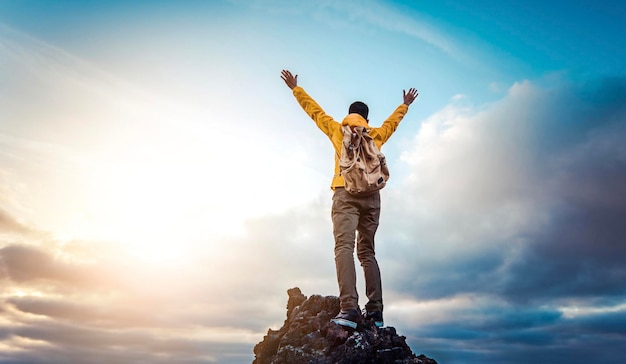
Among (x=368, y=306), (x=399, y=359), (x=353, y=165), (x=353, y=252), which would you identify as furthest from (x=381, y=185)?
(x=399, y=359)

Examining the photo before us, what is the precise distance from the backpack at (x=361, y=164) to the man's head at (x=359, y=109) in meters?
0.98

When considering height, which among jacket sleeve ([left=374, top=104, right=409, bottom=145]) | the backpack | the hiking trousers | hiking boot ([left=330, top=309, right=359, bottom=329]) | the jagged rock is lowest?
the jagged rock

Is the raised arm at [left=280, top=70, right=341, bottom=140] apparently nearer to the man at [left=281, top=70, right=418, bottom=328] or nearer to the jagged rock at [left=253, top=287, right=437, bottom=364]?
the man at [left=281, top=70, right=418, bottom=328]

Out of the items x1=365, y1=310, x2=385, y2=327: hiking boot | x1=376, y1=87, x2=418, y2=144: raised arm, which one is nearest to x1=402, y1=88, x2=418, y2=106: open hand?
x1=376, y1=87, x2=418, y2=144: raised arm

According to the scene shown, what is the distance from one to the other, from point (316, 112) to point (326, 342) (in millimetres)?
5455

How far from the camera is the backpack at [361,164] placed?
11117 mm

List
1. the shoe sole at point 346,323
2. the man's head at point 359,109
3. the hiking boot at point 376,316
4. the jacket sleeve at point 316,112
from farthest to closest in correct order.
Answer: the man's head at point 359,109, the jacket sleeve at point 316,112, the hiking boot at point 376,316, the shoe sole at point 346,323

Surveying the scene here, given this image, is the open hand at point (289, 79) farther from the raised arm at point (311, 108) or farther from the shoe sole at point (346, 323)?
the shoe sole at point (346, 323)

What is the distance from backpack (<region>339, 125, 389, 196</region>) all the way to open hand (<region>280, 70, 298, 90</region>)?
7.30 ft

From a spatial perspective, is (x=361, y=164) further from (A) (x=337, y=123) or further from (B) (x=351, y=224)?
(A) (x=337, y=123)

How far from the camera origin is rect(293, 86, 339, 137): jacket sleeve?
40.1 feet

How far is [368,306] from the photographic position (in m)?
11.8

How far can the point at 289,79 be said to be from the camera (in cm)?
1310

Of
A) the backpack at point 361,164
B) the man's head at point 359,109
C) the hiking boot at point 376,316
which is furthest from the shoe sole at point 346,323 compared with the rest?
the man's head at point 359,109
